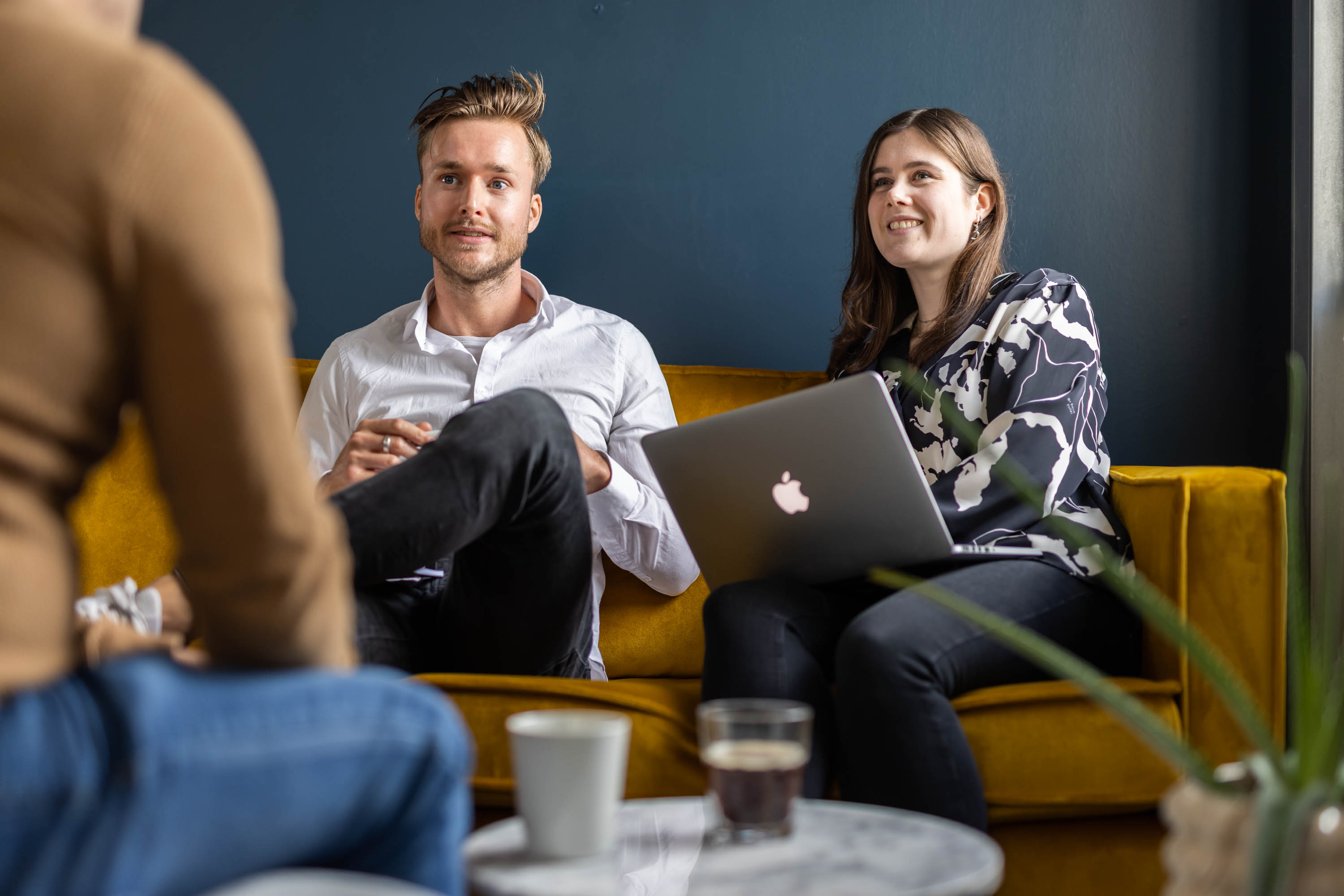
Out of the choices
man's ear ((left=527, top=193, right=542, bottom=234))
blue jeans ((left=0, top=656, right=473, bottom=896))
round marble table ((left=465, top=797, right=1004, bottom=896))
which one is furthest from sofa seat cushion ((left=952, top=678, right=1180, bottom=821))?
man's ear ((left=527, top=193, right=542, bottom=234))

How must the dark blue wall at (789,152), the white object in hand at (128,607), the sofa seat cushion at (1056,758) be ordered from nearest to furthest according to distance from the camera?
the white object in hand at (128,607) → the sofa seat cushion at (1056,758) → the dark blue wall at (789,152)

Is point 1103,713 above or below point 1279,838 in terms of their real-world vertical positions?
below

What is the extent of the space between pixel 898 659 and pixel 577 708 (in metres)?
0.40

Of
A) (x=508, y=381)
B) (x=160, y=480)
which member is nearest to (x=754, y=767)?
(x=160, y=480)

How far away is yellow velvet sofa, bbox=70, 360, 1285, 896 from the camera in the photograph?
1.30 meters

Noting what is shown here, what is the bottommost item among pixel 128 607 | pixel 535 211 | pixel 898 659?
pixel 898 659

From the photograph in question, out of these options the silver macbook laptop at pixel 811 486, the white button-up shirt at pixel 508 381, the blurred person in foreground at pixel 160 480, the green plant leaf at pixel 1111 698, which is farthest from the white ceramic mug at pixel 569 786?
the white button-up shirt at pixel 508 381

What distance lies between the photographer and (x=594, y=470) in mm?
1738

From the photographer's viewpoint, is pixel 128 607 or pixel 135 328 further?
pixel 128 607

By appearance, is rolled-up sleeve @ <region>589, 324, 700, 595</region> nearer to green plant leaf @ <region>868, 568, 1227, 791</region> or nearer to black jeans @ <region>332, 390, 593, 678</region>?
black jeans @ <region>332, 390, 593, 678</region>

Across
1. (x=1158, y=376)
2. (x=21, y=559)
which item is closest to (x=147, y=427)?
(x=21, y=559)

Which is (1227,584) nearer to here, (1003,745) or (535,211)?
(1003,745)

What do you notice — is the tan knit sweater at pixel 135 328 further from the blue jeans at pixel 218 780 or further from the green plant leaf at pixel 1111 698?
the green plant leaf at pixel 1111 698

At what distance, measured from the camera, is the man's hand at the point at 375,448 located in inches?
65.6
